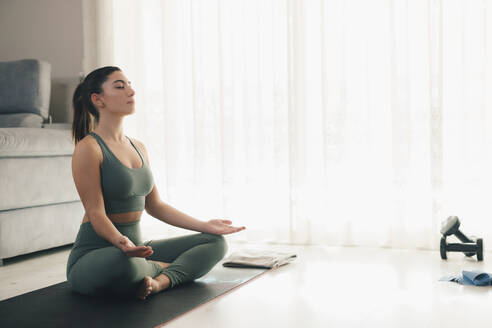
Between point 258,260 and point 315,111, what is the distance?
1.00 m

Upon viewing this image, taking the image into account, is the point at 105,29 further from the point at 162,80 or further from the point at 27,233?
the point at 27,233

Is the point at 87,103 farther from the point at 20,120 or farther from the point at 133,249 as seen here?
the point at 20,120

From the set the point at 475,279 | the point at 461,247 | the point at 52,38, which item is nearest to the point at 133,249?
the point at 475,279

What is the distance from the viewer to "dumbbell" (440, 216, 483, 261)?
2613 mm

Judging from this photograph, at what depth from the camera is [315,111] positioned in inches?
126

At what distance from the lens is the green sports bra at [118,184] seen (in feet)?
6.72

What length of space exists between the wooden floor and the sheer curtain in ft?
0.99

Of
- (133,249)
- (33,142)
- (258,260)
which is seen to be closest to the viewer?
(133,249)

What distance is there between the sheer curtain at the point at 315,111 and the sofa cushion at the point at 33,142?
616 millimetres

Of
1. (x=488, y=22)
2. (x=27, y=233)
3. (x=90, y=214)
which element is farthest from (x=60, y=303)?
(x=488, y=22)

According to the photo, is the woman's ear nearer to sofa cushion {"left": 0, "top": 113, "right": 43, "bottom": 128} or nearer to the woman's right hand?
the woman's right hand

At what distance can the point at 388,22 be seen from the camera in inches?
120

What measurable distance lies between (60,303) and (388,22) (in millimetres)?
2138

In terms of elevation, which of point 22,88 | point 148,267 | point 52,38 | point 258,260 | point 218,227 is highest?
point 52,38
